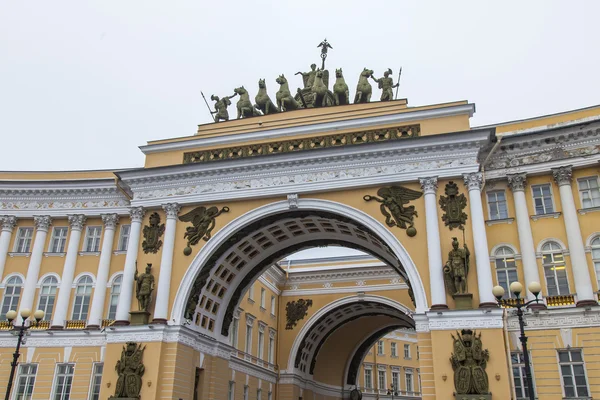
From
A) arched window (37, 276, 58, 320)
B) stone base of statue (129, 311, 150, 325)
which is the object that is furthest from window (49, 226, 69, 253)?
stone base of statue (129, 311, 150, 325)

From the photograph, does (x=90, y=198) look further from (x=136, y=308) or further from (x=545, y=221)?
(x=545, y=221)

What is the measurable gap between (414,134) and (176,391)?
14.8 meters

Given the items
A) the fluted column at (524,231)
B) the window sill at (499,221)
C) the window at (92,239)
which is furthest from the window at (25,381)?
the fluted column at (524,231)

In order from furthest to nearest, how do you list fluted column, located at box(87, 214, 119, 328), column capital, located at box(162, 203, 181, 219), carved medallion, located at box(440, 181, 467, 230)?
1. fluted column, located at box(87, 214, 119, 328)
2. column capital, located at box(162, 203, 181, 219)
3. carved medallion, located at box(440, 181, 467, 230)

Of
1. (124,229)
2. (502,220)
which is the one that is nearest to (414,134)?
(502,220)

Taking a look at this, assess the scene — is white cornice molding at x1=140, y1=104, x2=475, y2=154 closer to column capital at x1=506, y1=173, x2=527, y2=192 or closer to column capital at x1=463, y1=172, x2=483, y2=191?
column capital at x1=463, y1=172, x2=483, y2=191

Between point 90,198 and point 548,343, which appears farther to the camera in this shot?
point 90,198

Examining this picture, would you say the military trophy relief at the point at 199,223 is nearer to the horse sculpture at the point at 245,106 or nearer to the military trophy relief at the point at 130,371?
the military trophy relief at the point at 130,371

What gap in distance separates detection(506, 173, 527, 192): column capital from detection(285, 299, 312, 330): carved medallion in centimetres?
1935

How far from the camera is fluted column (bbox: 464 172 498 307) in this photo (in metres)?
21.0

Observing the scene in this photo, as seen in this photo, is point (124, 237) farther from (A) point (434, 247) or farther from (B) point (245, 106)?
(A) point (434, 247)

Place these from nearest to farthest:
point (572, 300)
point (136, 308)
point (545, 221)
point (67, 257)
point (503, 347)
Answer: point (503, 347) < point (572, 300) < point (545, 221) < point (136, 308) < point (67, 257)

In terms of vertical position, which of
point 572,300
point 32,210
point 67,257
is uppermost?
point 32,210

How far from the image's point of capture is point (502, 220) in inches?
940
